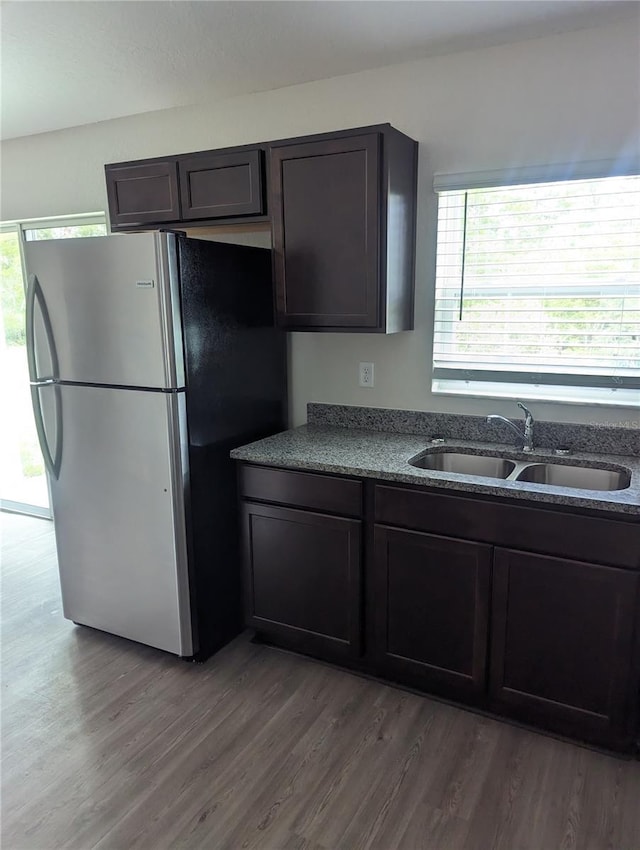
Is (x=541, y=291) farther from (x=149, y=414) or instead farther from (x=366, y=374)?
(x=149, y=414)

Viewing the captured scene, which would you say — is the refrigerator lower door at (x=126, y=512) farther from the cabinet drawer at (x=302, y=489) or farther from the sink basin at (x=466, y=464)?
the sink basin at (x=466, y=464)

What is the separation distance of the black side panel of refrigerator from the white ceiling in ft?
2.43

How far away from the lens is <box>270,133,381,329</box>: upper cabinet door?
7.37 ft

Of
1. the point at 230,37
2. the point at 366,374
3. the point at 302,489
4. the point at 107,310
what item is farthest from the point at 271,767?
the point at 230,37

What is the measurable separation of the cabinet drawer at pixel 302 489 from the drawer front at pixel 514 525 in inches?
4.1

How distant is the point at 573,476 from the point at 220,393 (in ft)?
4.71

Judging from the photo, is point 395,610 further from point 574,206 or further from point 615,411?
point 574,206

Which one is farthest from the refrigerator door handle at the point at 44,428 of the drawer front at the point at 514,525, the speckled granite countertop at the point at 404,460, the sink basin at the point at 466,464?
the sink basin at the point at 466,464

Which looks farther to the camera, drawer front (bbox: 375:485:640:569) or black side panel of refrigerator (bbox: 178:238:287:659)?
black side panel of refrigerator (bbox: 178:238:287:659)

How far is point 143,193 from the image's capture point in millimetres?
2766

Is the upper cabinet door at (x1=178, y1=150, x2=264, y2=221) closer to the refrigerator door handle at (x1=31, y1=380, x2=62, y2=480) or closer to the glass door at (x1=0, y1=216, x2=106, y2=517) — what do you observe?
the refrigerator door handle at (x1=31, y1=380, x2=62, y2=480)

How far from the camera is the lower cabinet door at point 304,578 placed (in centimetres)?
228

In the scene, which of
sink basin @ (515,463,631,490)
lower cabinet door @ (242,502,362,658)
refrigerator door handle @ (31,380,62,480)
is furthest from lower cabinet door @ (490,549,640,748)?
refrigerator door handle @ (31,380,62,480)

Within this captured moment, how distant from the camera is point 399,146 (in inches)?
90.9
